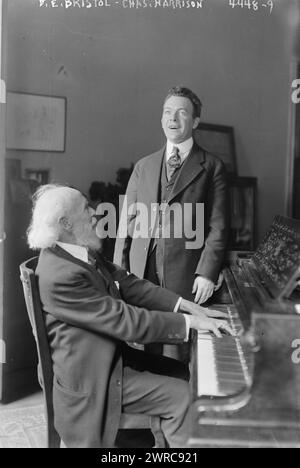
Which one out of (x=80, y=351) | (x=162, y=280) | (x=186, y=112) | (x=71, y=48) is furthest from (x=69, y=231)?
(x=71, y=48)

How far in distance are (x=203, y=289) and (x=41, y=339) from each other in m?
1.05

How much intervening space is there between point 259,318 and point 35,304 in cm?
87

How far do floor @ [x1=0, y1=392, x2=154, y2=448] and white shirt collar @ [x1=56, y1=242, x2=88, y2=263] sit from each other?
3.15ft

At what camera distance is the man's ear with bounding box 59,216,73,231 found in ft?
6.79

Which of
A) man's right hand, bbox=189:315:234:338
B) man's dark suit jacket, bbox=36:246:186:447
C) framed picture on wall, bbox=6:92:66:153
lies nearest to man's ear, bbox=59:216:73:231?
man's dark suit jacket, bbox=36:246:186:447

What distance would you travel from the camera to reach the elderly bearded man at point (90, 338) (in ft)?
6.29

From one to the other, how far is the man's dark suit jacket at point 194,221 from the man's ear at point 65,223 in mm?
783

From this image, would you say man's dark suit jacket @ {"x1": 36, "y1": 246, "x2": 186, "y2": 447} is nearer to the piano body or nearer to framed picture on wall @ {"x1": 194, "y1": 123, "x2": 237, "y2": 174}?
the piano body

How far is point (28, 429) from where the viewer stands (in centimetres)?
299

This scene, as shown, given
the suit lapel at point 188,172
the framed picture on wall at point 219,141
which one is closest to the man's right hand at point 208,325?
the suit lapel at point 188,172

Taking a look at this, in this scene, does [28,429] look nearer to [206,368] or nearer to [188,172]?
[206,368]

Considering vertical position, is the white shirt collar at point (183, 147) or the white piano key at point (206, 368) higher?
the white shirt collar at point (183, 147)

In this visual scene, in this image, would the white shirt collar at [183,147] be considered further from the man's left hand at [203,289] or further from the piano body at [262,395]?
the piano body at [262,395]
